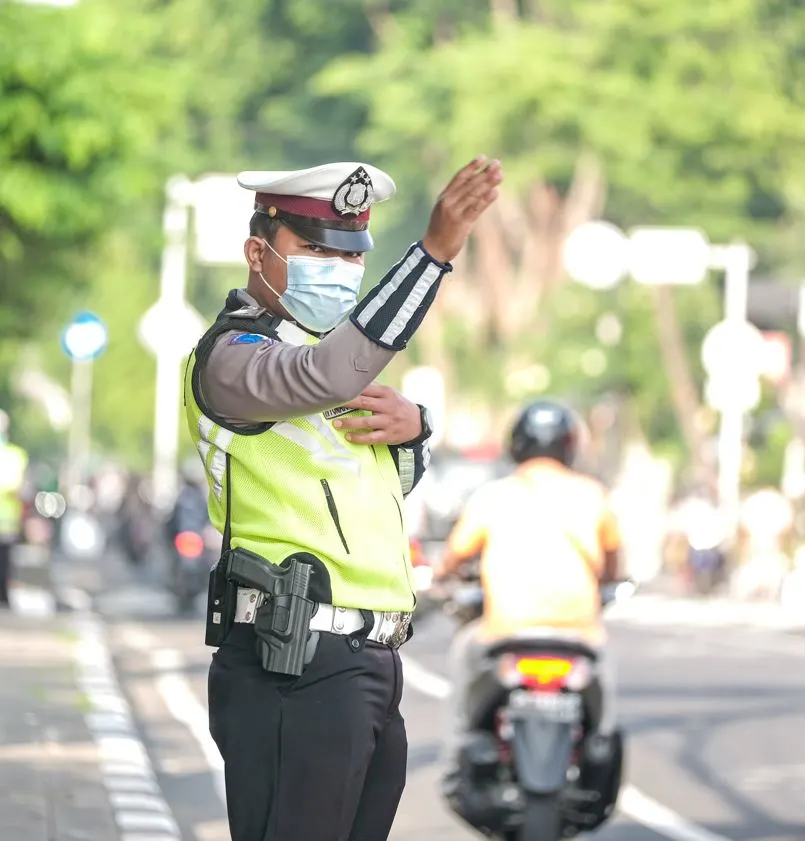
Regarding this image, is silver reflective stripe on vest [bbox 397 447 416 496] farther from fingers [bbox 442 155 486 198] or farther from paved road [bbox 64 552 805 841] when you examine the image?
paved road [bbox 64 552 805 841]

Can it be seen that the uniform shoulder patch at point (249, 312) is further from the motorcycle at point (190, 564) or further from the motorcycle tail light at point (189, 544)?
the motorcycle tail light at point (189, 544)

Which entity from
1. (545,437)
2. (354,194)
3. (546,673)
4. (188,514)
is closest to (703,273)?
(188,514)

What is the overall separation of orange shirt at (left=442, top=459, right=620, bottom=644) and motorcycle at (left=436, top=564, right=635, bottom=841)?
95 mm

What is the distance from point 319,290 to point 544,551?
407 centimetres

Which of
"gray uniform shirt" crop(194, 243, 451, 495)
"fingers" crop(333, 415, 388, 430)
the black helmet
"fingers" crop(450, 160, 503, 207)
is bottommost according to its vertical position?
the black helmet

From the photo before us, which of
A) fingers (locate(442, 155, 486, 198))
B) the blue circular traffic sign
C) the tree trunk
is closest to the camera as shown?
fingers (locate(442, 155, 486, 198))

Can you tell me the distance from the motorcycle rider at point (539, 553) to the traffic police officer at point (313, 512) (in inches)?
153

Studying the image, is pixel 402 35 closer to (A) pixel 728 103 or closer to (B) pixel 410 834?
(A) pixel 728 103

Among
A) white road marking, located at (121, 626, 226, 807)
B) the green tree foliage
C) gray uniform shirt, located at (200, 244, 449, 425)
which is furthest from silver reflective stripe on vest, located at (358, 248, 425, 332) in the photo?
the green tree foliage

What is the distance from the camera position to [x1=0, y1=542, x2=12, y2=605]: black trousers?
25391 mm

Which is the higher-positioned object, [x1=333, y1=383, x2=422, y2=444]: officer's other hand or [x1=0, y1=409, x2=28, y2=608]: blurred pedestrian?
[x1=333, y1=383, x2=422, y2=444]: officer's other hand

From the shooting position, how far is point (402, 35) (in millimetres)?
51969

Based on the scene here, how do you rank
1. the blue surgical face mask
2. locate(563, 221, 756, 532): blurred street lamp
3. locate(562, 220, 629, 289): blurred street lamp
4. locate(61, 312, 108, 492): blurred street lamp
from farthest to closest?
locate(562, 220, 629, 289): blurred street lamp, locate(563, 221, 756, 532): blurred street lamp, locate(61, 312, 108, 492): blurred street lamp, the blue surgical face mask

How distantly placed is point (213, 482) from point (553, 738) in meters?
3.85
